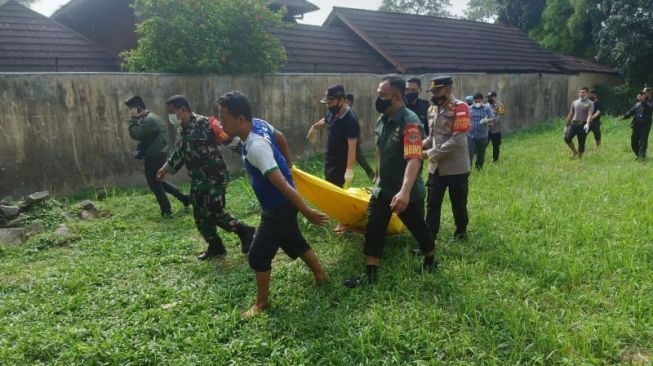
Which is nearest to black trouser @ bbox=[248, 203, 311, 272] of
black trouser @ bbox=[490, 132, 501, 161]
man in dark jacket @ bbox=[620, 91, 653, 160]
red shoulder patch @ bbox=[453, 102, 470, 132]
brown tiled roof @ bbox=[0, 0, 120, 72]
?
red shoulder patch @ bbox=[453, 102, 470, 132]

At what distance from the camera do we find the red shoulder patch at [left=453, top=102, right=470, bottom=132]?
439cm

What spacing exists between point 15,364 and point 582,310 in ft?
12.5

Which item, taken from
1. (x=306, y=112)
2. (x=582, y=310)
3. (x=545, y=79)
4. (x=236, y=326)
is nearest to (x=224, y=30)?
(x=306, y=112)

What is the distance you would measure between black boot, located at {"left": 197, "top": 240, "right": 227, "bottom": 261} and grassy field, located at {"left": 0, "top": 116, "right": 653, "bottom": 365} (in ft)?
0.44

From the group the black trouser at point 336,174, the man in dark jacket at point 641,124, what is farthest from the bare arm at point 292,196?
the man in dark jacket at point 641,124

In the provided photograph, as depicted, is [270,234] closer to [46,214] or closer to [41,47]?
[46,214]

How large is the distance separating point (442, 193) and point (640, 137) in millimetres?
6755

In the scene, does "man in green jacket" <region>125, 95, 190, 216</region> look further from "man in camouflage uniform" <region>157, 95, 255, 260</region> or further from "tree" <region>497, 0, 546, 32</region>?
"tree" <region>497, 0, 546, 32</region>

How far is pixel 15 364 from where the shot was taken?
3016mm

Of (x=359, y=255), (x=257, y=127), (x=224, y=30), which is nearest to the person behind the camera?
(x=257, y=127)

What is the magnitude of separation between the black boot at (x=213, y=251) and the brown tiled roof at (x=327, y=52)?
27.1 feet

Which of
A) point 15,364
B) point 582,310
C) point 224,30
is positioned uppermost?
point 224,30

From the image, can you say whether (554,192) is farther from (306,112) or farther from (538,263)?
(306,112)

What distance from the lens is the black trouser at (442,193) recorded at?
180 inches
